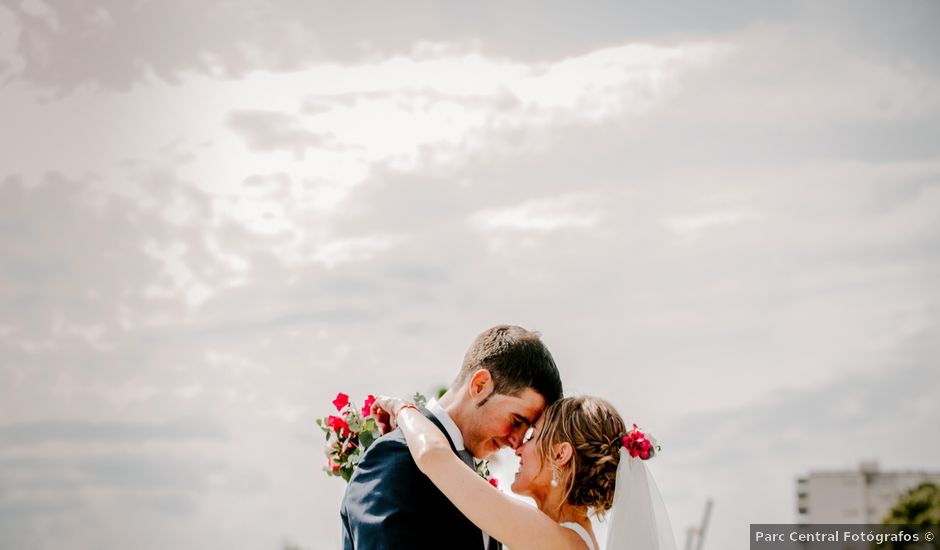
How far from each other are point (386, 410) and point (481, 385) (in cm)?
71

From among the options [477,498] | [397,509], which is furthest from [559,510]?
[397,509]

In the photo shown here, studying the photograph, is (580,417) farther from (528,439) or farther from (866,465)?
(866,465)

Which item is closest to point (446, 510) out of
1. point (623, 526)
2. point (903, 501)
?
point (623, 526)

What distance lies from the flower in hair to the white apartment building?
56.5 m

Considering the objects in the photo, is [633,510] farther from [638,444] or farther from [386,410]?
[386,410]

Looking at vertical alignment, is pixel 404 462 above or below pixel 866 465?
below

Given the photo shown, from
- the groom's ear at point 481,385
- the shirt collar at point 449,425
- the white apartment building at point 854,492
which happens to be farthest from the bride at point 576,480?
the white apartment building at point 854,492

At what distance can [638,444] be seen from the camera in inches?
247

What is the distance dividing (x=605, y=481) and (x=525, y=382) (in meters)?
0.88

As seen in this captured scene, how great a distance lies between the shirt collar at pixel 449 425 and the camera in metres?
5.86

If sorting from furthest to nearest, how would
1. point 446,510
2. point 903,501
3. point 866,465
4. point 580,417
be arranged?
point 866,465
point 903,501
point 580,417
point 446,510

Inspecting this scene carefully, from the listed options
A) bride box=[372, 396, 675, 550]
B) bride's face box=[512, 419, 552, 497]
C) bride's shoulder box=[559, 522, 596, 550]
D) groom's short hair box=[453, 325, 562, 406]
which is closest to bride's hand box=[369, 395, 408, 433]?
bride box=[372, 396, 675, 550]

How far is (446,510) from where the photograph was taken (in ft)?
18.8

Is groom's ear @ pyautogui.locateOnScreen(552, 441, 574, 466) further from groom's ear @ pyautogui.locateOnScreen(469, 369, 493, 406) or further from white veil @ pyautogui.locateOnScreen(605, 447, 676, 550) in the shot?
groom's ear @ pyautogui.locateOnScreen(469, 369, 493, 406)
